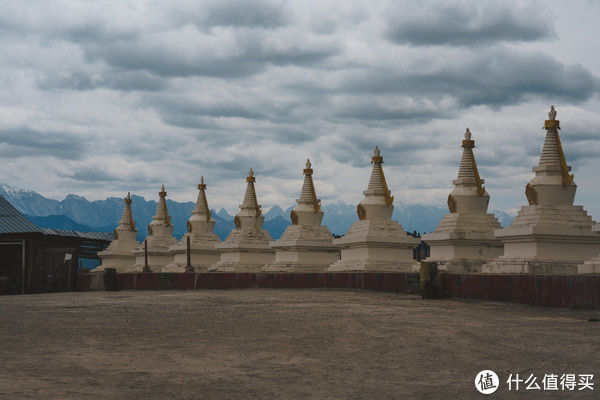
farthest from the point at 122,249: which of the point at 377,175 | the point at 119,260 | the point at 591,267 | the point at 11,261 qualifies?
the point at 591,267

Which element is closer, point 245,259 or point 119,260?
point 245,259

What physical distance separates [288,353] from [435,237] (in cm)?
2541

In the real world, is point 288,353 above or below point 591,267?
below

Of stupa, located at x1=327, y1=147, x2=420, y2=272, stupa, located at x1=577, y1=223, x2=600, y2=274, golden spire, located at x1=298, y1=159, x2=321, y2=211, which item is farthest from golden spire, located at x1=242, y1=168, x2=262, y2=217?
stupa, located at x1=577, y1=223, x2=600, y2=274

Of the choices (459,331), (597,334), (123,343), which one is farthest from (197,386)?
(597,334)

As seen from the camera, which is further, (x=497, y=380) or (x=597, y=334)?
(x=597, y=334)

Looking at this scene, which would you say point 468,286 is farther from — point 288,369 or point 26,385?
point 26,385

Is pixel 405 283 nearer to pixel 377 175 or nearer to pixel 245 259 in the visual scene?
pixel 377 175

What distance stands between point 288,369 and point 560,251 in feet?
73.8

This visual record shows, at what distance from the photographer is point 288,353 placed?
11695 millimetres

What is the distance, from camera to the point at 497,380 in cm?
947

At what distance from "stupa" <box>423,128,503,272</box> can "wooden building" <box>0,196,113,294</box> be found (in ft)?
70.2

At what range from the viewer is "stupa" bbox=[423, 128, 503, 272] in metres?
35.4

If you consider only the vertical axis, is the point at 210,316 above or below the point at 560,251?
below
